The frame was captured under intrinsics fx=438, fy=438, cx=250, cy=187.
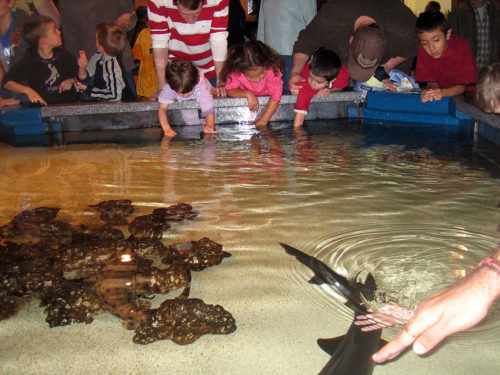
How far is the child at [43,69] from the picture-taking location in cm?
629

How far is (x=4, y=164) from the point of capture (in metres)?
4.43

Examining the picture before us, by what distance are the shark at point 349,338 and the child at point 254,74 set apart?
156 inches

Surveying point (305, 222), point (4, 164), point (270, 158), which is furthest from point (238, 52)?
point (305, 222)

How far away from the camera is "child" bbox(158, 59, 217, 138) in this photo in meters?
5.31

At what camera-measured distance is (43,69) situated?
6.45m

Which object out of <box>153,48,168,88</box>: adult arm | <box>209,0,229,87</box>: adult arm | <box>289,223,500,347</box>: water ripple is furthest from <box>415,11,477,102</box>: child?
<box>289,223,500,347</box>: water ripple

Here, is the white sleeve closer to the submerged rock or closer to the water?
the water

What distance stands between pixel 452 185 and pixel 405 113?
321 centimetres

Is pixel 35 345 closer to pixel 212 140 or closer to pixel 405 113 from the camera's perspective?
pixel 212 140

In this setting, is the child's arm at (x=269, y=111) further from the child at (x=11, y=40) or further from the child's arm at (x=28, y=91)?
the child at (x=11, y=40)

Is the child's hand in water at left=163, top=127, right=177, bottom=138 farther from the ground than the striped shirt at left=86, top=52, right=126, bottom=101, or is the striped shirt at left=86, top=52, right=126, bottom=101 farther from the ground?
the striped shirt at left=86, top=52, right=126, bottom=101

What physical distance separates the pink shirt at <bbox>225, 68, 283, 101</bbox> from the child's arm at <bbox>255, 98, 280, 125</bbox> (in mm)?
64

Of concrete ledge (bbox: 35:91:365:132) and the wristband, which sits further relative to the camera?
concrete ledge (bbox: 35:91:365:132)

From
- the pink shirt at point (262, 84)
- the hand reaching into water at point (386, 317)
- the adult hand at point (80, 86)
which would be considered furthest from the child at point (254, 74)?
the hand reaching into water at point (386, 317)
